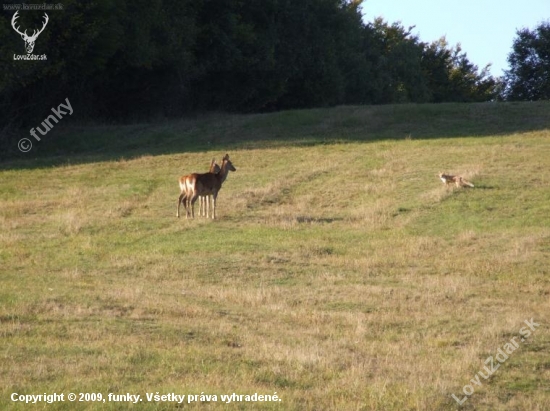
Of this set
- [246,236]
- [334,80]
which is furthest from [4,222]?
[334,80]

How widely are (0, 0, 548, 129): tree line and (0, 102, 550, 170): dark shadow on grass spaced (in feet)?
9.02

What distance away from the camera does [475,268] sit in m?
18.6

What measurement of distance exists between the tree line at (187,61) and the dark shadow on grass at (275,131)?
2749 millimetres

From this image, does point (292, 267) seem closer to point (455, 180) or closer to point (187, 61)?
point (455, 180)

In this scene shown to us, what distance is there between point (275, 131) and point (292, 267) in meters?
21.0

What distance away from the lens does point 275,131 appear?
3956cm

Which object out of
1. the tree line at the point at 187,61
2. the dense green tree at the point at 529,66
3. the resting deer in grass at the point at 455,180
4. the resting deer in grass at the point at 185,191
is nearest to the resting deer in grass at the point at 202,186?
the resting deer in grass at the point at 185,191

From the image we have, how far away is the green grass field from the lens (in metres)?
10.5

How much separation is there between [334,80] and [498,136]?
2273 centimetres

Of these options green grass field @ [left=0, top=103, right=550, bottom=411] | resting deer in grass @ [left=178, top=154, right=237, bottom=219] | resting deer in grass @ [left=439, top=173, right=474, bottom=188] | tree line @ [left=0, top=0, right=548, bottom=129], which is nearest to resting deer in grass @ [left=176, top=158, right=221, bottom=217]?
resting deer in grass @ [left=178, top=154, right=237, bottom=219]

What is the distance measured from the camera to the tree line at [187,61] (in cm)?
3850

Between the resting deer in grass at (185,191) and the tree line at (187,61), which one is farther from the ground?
the tree line at (187,61)

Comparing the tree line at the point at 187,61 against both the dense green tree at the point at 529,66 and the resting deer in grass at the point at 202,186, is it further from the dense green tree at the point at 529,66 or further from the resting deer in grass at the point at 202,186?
the resting deer in grass at the point at 202,186

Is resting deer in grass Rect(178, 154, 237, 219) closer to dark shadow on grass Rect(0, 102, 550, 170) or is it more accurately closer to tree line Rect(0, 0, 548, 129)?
dark shadow on grass Rect(0, 102, 550, 170)
